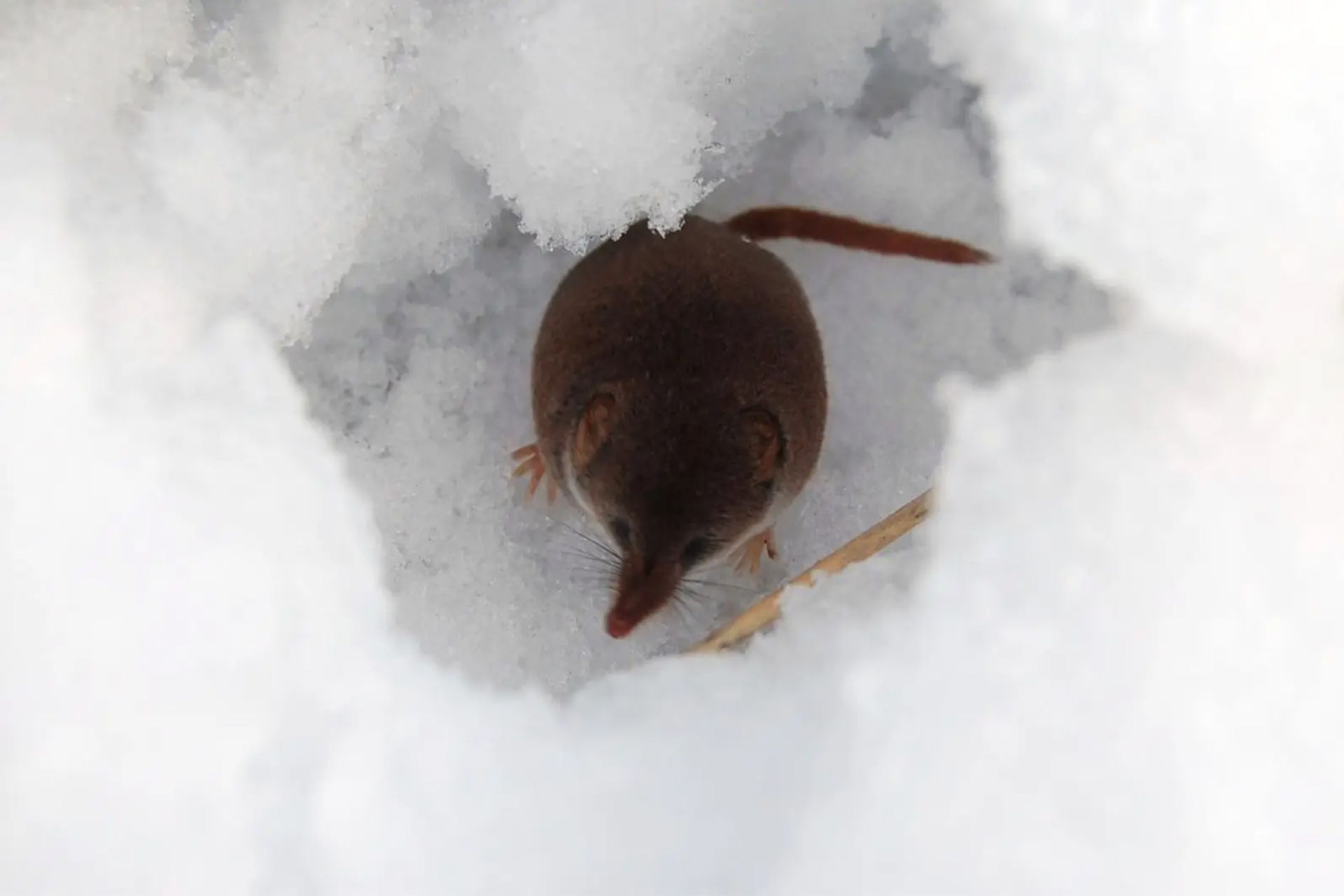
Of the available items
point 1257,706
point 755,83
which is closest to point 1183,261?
point 1257,706

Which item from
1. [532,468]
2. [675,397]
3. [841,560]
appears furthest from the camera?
[532,468]

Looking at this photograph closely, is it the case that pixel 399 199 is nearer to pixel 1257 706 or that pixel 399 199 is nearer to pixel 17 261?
pixel 17 261

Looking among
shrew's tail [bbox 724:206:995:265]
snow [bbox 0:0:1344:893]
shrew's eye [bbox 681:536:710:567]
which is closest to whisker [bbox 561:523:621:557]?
snow [bbox 0:0:1344:893]

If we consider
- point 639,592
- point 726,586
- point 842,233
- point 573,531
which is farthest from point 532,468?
point 842,233

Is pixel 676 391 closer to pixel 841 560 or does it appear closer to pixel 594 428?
pixel 594 428

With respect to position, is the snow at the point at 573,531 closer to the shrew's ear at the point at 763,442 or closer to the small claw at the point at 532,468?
the small claw at the point at 532,468

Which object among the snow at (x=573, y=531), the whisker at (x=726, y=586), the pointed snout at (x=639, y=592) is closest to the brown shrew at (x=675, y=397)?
the pointed snout at (x=639, y=592)

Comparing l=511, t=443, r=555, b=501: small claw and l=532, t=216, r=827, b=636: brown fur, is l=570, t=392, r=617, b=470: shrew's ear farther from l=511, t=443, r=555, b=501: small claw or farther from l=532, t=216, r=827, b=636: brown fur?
l=511, t=443, r=555, b=501: small claw
